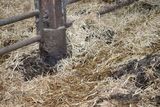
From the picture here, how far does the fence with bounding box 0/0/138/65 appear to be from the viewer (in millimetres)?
3088

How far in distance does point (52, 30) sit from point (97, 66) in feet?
1.42

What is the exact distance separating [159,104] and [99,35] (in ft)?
3.83

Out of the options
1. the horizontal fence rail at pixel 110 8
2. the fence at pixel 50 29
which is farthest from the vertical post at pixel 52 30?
the horizontal fence rail at pixel 110 8

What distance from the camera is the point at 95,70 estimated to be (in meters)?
3.07

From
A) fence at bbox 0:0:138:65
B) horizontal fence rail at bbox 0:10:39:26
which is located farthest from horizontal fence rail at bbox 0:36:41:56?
horizontal fence rail at bbox 0:10:39:26

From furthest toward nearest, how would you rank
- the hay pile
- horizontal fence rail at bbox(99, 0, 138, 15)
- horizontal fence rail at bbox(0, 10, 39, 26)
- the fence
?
horizontal fence rail at bbox(99, 0, 138, 15), the fence, horizontal fence rail at bbox(0, 10, 39, 26), the hay pile

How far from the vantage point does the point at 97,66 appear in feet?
10.3

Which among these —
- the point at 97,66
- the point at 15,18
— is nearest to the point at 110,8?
the point at 97,66

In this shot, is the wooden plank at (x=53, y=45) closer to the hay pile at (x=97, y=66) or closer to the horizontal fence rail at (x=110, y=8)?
the hay pile at (x=97, y=66)

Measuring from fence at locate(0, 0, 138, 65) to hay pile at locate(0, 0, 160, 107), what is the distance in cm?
10

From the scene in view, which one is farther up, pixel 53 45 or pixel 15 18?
pixel 15 18

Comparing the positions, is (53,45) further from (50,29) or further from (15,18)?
(15,18)

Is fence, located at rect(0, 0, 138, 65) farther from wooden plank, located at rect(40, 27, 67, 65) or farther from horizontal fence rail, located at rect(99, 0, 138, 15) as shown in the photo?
horizontal fence rail, located at rect(99, 0, 138, 15)

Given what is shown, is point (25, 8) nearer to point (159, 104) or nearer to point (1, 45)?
point (1, 45)
